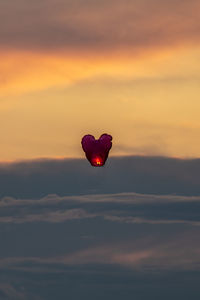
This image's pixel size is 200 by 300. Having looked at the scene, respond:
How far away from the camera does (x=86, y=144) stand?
1738 inches

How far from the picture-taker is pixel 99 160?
42500 mm

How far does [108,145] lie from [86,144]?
240cm

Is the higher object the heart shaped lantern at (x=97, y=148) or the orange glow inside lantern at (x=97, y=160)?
the heart shaped lantern at (x=97, y=148)

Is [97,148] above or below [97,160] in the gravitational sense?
above

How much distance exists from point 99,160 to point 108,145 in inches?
87.6

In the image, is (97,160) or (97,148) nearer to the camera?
(97,160)

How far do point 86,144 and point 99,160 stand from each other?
2748 millimetres

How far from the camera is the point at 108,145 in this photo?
144 ft

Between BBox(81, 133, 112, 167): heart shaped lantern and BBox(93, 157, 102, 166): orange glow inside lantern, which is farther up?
BBox(81, 133, 112, 167): heart shaped lantern
